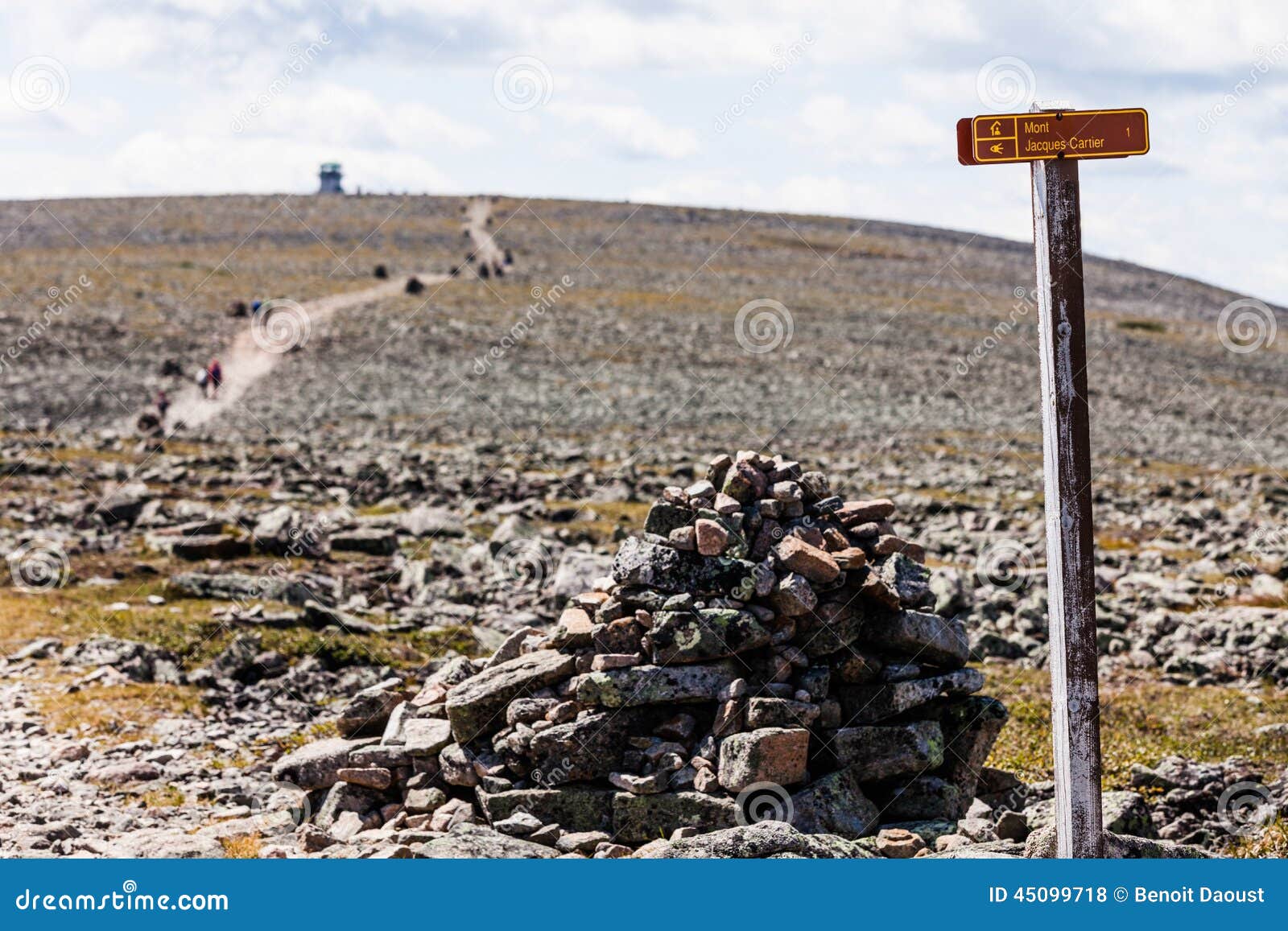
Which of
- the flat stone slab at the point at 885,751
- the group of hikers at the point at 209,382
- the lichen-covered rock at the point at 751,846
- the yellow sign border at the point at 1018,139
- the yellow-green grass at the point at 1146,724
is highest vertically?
the group of hikers at the point at 209,382

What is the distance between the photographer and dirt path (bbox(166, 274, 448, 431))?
49281mm

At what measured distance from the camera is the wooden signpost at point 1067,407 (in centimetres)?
791

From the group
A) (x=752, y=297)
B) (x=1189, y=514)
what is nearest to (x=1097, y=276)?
(x=752, y=297)

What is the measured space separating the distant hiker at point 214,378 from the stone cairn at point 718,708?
4112 cm

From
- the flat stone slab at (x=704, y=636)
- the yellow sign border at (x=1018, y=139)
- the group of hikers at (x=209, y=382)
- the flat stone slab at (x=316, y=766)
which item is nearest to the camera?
the yellow sign border at (x=1018, y=139)

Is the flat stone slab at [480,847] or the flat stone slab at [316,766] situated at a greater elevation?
the flat stone slab at [316,766]

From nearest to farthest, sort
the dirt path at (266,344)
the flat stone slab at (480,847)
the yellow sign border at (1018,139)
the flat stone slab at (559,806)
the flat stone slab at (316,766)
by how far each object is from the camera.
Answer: the yellow sign border at (1018,139) < the flat stone slab at (480,847) < the flat stone slab at (559,806) < the flat stone slab at (316,766) < the dirt path at (266,344)

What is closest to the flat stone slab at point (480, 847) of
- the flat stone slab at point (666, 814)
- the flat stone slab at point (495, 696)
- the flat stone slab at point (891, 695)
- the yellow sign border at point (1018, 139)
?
the flat stone slab at point (666, 814)

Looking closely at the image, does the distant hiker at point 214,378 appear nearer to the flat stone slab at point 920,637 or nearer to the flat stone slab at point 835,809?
the flat stone slab at point 920,637

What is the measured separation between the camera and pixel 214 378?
49.7 meters

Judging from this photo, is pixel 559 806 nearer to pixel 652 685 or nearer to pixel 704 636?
pixel 652 685

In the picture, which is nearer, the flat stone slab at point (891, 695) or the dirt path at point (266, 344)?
the flat stone slab at point (891, 695)

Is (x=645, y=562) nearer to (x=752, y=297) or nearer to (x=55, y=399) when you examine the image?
(x=55, y=399)

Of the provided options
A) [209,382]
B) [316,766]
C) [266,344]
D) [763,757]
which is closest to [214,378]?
[209,382]
